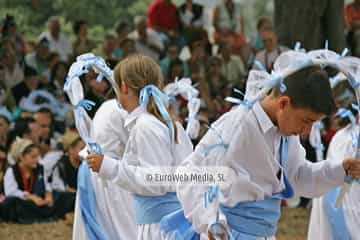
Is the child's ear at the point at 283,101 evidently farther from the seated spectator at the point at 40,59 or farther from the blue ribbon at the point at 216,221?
the seated spectator at the point at 40,59

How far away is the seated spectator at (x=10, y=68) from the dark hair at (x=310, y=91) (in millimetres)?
8248

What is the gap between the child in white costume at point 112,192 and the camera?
655cm

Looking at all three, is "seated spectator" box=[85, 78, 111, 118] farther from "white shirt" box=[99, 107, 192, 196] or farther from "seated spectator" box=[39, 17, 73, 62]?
"white shirt" box=[99, 107, 192, 196]

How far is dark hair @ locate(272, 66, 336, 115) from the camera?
459 cm

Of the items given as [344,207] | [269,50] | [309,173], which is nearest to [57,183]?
[269,50]

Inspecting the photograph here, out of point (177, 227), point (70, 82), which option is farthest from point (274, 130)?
point (70, 82)

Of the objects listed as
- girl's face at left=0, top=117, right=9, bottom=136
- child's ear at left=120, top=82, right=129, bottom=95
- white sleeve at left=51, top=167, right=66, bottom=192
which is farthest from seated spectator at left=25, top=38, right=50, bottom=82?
child's ear at left=120, top=82, right=129, bottom=95

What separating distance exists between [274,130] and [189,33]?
923 centimetres

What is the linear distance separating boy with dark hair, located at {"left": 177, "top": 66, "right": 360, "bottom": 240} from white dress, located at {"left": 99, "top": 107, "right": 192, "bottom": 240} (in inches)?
29.4

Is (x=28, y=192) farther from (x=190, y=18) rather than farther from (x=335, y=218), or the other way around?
(x=190, y=18)

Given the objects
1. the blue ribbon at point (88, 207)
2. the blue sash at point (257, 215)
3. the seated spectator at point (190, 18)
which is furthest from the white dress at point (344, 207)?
the seated spectator at point (190, 18)

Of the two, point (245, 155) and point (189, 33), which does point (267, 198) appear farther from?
point (189, 33)

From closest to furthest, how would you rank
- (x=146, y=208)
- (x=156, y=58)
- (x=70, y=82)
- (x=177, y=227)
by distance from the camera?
(x=177, y=227)
(x=146, y=208)
(x=70, y=82)
(x=156, y=58)

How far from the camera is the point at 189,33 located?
45.7ft
